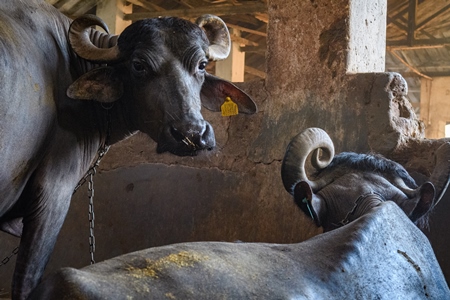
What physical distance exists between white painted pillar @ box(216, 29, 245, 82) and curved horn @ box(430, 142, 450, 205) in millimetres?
9206

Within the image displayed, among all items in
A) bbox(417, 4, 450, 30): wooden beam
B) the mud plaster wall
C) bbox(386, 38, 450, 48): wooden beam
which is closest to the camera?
the mud plaster wall

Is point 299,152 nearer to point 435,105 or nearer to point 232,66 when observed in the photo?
point 232,66

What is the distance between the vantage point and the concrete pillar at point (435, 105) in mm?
20000

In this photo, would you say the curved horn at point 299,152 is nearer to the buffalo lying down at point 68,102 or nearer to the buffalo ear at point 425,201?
the buffalo lying down at point 68,102

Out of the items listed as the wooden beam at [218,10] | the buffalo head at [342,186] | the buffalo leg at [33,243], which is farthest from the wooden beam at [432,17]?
the buffalo leg at [33,243]

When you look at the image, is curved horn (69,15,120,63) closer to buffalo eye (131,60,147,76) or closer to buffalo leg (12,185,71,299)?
buffalo eye (131,60,147,76)

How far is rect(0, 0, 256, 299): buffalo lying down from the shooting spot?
3.89 meters

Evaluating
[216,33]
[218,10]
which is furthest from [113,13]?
[216,33]

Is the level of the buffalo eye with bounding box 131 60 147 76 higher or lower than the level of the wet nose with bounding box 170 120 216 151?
higher

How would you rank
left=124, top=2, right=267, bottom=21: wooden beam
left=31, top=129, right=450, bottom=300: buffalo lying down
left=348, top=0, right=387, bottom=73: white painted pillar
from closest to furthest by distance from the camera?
left=31, top=129, right=450, bottom=300: buffalo lying down, left=348, top=0, right=387, bottom=73: white painted pillar, left=124, top=2, right=267, bottom=21: wooden beam

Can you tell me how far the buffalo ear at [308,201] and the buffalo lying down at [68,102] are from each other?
558mm

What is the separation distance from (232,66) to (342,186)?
9.85 metres

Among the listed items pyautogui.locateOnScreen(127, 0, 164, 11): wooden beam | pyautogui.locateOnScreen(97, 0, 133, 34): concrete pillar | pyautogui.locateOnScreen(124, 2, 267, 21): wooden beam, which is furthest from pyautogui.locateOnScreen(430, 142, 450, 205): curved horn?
pyautogui.locateOnScreen(127, 0, 164, 11): wooden beam

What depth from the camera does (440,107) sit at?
2020 cm
